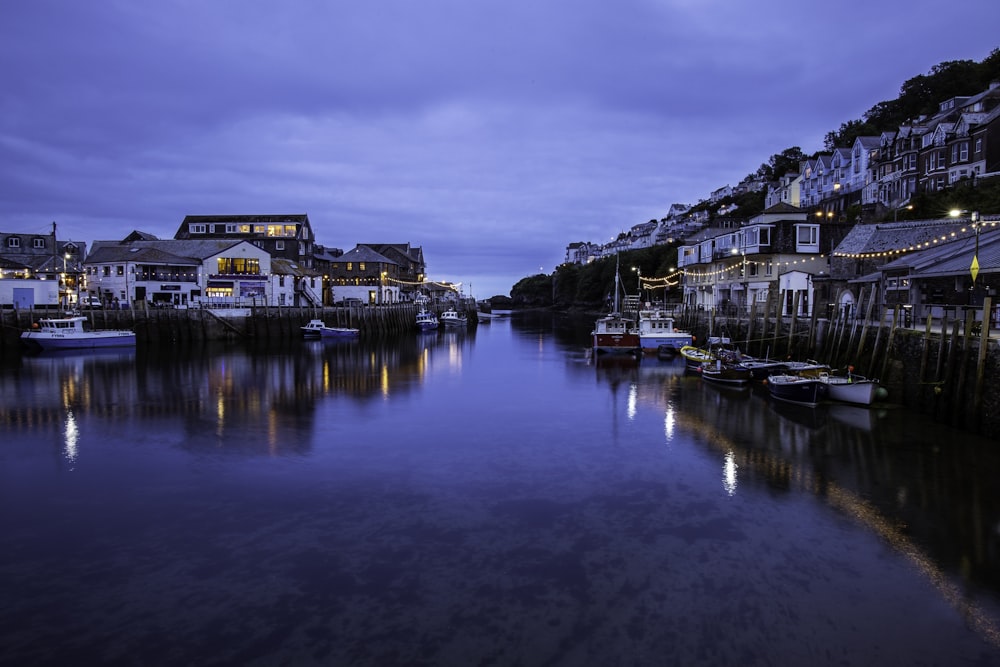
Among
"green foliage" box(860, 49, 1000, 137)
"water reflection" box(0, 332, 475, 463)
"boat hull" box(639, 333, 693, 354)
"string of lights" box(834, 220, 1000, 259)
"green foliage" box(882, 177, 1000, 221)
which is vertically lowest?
"water reflection" box(0, 332, 475, 463)

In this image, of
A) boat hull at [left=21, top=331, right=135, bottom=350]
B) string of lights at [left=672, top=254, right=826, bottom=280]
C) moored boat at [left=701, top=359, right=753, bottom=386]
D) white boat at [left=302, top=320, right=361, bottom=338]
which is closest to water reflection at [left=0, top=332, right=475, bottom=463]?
boat hull at [left=21, top=331, right=135, bottom=350]

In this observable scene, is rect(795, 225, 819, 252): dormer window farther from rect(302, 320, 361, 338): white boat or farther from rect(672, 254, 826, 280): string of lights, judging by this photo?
rect(302, 320, 361, 338): white boat

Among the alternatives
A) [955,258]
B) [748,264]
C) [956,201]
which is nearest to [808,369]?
[955,258]

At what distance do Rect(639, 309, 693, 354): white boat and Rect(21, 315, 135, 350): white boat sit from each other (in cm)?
3969

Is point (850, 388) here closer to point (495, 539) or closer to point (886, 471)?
point (886, 471)

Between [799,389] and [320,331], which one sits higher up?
[320,331]

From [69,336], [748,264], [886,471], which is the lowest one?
[886,471]

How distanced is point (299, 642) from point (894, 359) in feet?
79.4

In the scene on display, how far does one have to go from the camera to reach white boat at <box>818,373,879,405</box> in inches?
877

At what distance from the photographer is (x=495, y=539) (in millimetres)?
11305

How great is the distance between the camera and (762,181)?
360ft

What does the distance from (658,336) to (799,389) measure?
2145 centimetres

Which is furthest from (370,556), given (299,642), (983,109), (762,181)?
(762,181)

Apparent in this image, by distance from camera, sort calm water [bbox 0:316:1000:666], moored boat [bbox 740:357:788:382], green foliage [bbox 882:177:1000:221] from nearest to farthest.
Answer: calm water [bbox 0:316:1000:666] < moored boat [bbox 740:357:788:382] < green foliage [bbox 882:177:1000:221]
